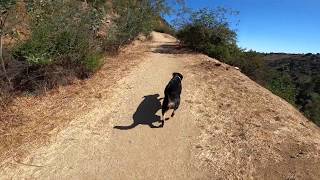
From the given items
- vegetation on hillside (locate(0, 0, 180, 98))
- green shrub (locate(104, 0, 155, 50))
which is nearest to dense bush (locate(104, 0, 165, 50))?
green shrub (locate(104, 0, 155, 50))

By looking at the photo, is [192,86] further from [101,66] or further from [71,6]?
[71,6]

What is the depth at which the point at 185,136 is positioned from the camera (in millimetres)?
11297

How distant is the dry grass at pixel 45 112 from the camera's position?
1137 cm

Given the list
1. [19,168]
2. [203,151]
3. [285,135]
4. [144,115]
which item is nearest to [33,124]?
[19,168]

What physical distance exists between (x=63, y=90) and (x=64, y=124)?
266 centimetres

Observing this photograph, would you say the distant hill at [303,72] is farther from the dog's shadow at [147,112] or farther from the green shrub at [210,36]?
the dog's shadow at [147,112]

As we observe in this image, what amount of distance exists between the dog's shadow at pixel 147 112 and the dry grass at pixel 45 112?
1501 mm

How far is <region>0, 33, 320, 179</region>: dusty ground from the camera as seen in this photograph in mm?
9805

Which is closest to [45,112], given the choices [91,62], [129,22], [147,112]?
[147,112]

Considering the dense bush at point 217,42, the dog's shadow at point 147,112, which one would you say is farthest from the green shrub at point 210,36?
the dog's shadow at point 147,112

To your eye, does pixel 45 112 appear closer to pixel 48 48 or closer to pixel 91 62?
pixel 48 48

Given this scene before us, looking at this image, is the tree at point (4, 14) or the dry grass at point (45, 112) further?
the tree at point (4, 14)

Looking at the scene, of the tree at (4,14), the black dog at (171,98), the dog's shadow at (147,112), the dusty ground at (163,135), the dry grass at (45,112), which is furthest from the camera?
the tree at (4,14)

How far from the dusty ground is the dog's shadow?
30 mm
